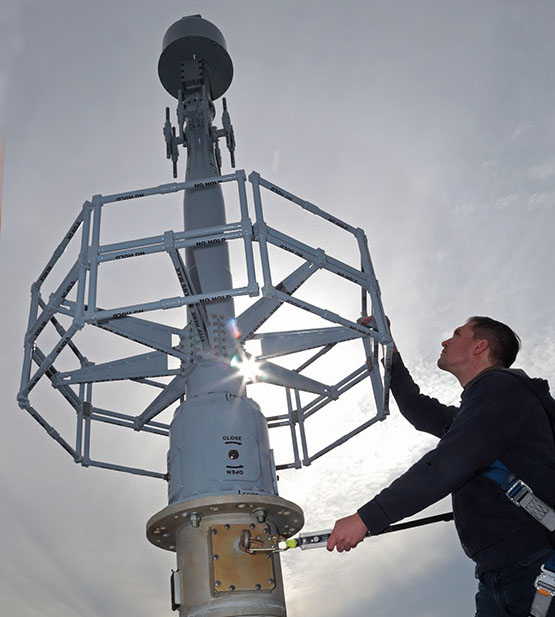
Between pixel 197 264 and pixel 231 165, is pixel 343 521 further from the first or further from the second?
pixel 231 165

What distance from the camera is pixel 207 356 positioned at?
29.1 ft

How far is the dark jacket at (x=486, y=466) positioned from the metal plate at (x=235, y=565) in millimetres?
4087

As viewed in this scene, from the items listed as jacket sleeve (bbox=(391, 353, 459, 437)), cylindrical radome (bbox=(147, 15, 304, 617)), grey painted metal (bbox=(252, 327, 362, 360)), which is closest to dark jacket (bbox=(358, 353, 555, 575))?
jacket sleeve (bbox=(391, 353, 459, 437))

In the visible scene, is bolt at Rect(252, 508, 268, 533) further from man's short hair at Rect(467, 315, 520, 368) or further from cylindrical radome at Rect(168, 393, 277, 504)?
man's short hair at Rect(467, 315, 520, 368)

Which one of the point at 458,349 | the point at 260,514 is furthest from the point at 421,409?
the point at 260,514

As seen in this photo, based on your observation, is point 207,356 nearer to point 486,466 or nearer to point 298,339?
point 298,339

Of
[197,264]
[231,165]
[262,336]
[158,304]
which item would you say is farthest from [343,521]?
[231,165]

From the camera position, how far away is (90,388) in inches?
403

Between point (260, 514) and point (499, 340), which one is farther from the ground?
point (260, 514)

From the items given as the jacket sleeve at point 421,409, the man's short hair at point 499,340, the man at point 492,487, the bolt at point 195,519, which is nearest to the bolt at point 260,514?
the bolt at point 195,519

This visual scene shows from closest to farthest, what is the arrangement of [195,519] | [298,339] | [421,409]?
1. [421,409]
2. [195,519]
3. [298,339]

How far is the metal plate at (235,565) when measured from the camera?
22.9 feet

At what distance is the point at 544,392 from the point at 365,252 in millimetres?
5332

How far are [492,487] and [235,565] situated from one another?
446cm
